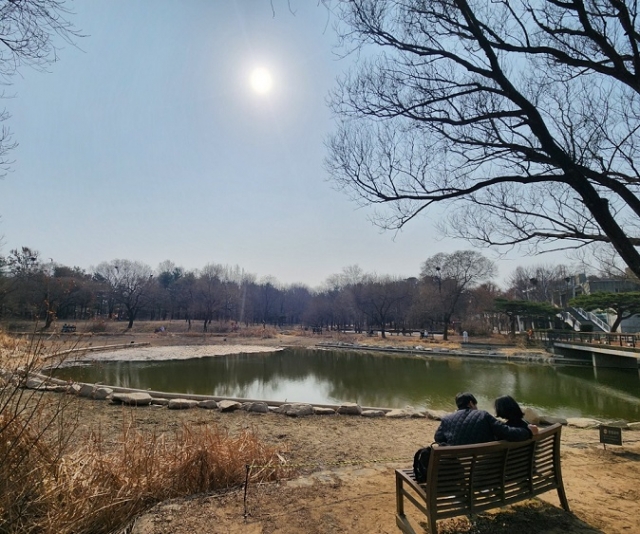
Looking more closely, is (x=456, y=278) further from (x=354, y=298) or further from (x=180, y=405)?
(x=180, y=405)

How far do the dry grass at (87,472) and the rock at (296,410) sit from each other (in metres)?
2.97

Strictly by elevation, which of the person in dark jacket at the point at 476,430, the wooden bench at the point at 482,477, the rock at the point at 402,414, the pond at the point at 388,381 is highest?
the person in dark jacket at the point at 476,430

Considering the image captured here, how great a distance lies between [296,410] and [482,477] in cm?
461

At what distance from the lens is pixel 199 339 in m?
32.8

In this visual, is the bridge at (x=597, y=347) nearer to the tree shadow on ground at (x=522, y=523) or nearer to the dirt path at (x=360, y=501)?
the dirt path at (x=360, y=501)

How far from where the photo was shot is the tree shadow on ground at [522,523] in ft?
8.29

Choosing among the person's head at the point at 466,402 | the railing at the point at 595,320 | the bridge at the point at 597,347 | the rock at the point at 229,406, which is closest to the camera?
the person's head at the point at 466,402

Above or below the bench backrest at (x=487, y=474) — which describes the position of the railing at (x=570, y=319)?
above

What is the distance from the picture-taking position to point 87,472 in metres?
2.76

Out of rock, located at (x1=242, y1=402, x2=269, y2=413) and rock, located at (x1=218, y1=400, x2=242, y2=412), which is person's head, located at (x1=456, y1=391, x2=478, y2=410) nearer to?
rock, located at (x1=242, y1=402, x2=269, y2=413)

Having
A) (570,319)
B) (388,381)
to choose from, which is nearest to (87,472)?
(388,381)

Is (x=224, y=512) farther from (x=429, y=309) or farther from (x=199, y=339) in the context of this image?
(x=429, y=309)

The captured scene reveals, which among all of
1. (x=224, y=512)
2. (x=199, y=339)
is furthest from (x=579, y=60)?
(x=199, y=339)

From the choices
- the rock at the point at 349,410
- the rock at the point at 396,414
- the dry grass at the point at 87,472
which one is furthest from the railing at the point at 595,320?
the dry grass at the point at 87,472
